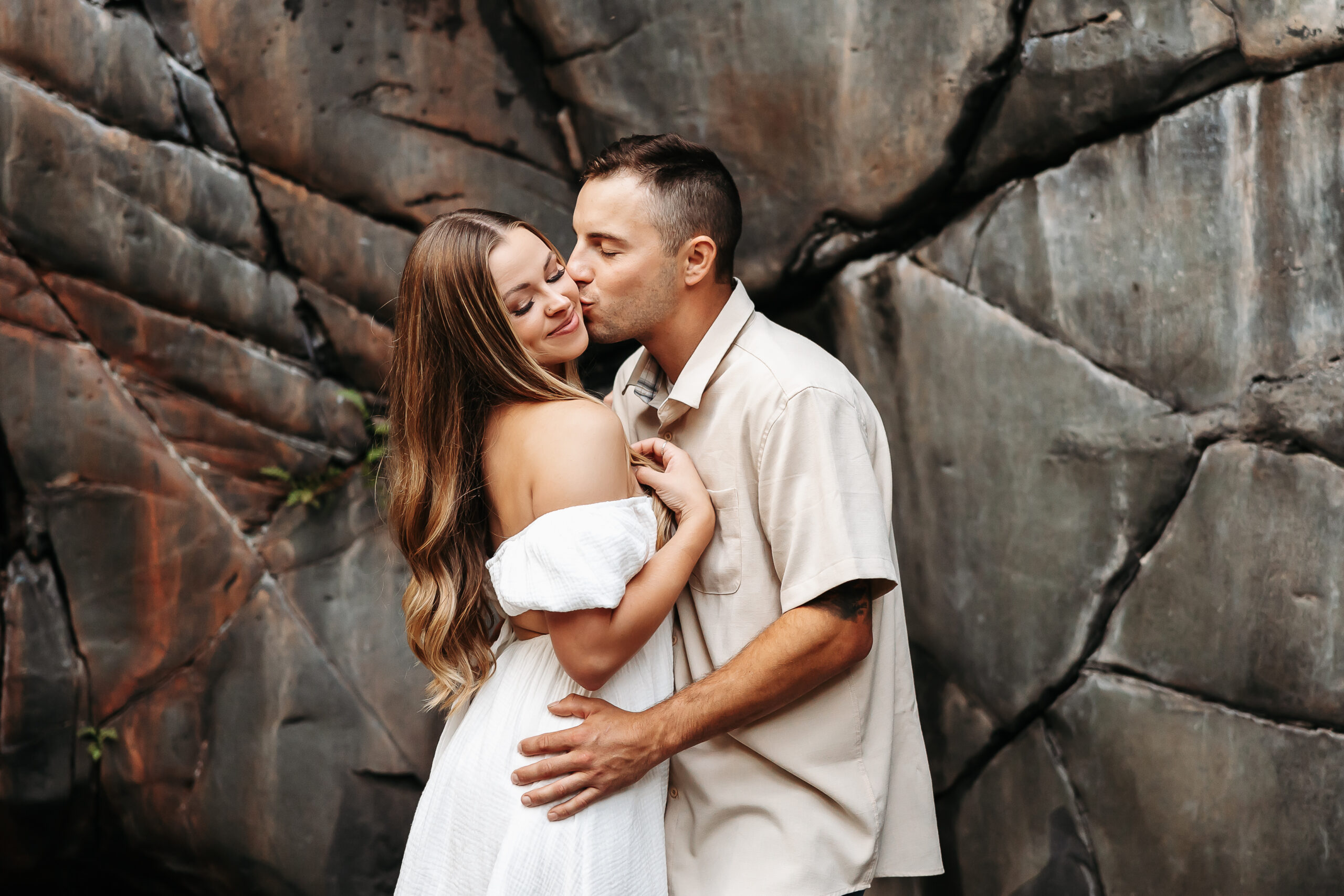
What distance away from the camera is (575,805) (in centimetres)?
185

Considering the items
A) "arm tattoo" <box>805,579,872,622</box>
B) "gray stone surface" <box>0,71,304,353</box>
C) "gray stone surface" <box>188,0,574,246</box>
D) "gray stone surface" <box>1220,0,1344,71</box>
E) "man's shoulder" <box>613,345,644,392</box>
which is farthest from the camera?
"gray stone surface" <box>0,71,304,353</box>

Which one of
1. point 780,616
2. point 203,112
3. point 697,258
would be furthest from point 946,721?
point 203,112

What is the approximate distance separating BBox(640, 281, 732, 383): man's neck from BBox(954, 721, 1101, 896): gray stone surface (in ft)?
5.33

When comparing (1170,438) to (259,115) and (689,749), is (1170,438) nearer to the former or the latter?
(689,749)

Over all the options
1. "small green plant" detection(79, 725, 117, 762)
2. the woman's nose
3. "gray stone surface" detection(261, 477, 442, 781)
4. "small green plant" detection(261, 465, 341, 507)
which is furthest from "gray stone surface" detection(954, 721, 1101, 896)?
"small green plant" detection(79, 725, 117, 762)

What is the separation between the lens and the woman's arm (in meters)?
1.82

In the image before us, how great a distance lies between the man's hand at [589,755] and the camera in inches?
73.2

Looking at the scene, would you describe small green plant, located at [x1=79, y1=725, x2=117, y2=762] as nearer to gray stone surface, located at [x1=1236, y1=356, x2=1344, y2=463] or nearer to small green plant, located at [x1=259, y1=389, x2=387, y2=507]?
small green plant, located at [x1=259, y1=389, x2=387, y2=507]

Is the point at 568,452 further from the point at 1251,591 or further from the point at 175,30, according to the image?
the point at 175,30

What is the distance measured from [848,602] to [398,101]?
2321mm

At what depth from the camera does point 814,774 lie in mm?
2023

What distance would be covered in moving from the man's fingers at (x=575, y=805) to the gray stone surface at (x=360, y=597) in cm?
157

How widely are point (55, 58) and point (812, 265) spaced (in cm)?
270

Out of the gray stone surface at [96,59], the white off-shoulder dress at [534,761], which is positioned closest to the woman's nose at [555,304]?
the white off-shoulder dress at [534,761]
